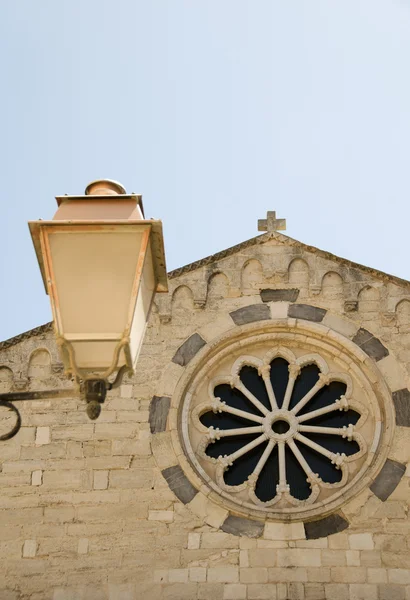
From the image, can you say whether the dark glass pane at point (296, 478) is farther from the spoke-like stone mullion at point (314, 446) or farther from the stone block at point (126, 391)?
the stone block at point (126, 391)

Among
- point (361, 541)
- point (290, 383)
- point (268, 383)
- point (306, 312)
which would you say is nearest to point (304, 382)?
point (290, 383)

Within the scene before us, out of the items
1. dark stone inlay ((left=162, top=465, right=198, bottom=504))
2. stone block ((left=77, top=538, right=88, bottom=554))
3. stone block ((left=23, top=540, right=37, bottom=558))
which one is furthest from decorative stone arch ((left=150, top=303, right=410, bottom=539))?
stone block ((left=23, top=540, right=37, bottom=558))

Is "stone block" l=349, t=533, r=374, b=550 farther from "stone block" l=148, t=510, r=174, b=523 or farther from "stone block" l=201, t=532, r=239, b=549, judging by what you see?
"stone block" l=148, t=510, r=174, b=523

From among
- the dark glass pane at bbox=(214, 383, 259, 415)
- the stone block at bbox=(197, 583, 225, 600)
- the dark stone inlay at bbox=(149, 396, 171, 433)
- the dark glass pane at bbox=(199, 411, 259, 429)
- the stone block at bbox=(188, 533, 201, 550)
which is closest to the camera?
the stone block at bbox=(197, 583, 225, 600)

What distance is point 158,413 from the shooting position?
11.0 m

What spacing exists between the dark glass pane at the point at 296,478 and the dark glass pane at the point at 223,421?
1.87ft

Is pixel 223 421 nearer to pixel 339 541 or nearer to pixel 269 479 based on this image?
pixel 269 479

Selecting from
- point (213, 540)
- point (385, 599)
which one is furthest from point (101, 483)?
point (385, 599)

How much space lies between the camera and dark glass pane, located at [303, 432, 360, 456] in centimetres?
1108

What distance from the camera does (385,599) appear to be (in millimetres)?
9641

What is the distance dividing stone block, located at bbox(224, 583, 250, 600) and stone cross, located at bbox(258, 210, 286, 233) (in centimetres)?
457

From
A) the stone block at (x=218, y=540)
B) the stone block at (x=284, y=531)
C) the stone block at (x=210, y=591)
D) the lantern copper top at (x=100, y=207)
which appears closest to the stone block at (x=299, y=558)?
the stone block at (x=284, y=531)

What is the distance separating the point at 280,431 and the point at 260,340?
1146 millimetres

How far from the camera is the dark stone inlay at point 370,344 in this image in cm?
1139
